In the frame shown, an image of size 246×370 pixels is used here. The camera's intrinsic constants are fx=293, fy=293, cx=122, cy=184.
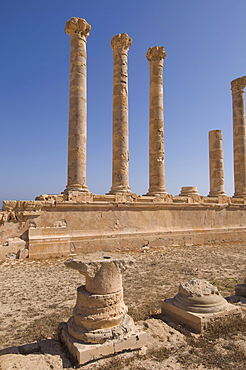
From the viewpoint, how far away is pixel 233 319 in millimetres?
4992

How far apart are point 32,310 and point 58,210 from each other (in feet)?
21.8

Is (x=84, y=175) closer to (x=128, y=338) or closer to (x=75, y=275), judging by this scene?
(x=75, y=275)

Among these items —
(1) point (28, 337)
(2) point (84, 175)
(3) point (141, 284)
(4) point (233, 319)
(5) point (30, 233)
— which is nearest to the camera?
(1) point (28, 337)

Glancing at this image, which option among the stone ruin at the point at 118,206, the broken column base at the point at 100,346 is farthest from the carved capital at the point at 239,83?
the broken column base at the point at 100,346

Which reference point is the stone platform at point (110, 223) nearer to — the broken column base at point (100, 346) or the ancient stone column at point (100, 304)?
the ancient stone column at point (100, 304)

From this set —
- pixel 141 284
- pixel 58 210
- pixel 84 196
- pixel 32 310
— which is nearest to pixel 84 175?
pixel 84 196

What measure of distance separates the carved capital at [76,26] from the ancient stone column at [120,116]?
2.45 m

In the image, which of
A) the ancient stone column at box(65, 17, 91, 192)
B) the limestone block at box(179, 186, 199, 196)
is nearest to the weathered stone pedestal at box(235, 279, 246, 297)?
the ancient stone column at box(65, 17, 91, 192)

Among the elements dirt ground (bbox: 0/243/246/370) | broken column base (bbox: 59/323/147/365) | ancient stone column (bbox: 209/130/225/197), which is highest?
ancient stone column (bbox: 209/130/225/197)

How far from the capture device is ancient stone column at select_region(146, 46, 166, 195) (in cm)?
1762

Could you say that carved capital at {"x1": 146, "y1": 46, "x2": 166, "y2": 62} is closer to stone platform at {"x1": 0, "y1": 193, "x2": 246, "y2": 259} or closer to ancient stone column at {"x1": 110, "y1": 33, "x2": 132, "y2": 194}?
ancient stone column at {"x1": 110, "y1": 33, "x2": 132, "y2": 194}

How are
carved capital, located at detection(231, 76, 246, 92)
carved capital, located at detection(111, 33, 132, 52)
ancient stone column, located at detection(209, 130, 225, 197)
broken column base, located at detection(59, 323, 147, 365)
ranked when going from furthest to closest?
1. carved capital, located at detection(231, 76, 246, 92)
2. ancient stone column, located at detection(209, 130, 225, 197)
3. carved capital, located at detection(111, 33, 132, 52)
4. broken column base, located at detection(59, 323, 147, 365)

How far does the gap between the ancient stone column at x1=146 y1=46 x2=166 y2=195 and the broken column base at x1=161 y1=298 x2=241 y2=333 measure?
464 inches

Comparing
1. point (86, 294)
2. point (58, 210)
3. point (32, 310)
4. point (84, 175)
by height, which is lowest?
point (32, 310)
